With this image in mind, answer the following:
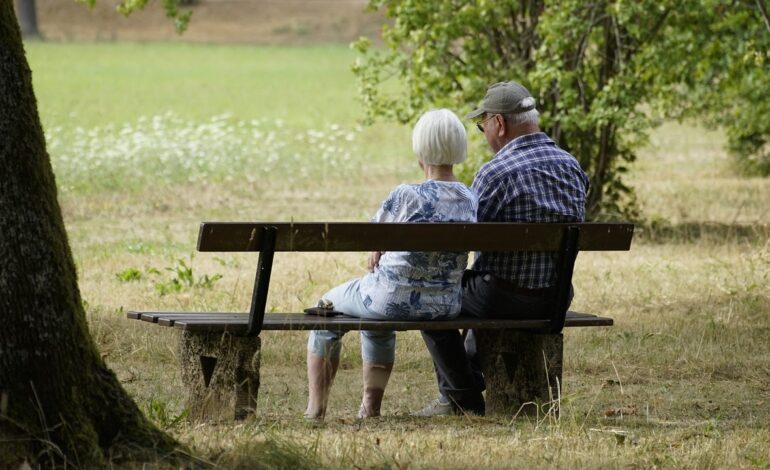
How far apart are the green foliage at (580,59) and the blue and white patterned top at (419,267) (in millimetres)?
6812

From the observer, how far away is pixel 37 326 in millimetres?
4629

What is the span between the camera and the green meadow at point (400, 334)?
540 centimetres

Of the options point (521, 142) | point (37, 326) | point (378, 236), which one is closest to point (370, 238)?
point (378, 236)

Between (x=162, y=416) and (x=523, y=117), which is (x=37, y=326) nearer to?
(x=162, y=416)

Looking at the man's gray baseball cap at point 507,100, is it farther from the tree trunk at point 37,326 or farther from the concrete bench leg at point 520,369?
the tree trunk at point 37,326

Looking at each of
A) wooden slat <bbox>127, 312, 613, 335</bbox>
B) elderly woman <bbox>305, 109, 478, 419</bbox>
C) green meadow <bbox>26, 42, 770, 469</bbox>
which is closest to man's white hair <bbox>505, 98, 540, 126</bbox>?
elderly woman <bbox>305, 109, 478, 419</bbox>

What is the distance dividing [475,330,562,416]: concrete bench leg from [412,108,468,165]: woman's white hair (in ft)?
3.09

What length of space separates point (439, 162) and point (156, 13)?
62.0 meters

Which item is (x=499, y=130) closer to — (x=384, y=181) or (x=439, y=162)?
(x=439, y=162)

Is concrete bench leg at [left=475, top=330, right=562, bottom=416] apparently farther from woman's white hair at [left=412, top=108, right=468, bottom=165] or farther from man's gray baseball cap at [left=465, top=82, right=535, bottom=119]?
man's gray baseball cap at [left=465, top=82, right=535, bottom=119]

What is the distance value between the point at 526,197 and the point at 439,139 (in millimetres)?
563

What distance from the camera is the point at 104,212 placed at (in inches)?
669

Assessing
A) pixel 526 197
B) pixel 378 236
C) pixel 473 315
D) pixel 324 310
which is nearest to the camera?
pixel 378 236

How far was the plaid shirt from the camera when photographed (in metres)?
6.40
